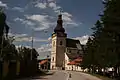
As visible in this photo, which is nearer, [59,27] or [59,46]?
[59,46]

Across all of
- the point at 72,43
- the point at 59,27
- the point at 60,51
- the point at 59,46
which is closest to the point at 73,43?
the point at 72,43

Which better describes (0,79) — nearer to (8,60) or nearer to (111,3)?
(8,60)

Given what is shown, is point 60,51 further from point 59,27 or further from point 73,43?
point 73,43

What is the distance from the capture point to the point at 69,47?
14962cm

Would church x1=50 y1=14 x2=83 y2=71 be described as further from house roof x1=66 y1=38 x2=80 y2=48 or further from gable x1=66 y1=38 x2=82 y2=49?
gable x1=66 y1=38 x2=82 y2=49

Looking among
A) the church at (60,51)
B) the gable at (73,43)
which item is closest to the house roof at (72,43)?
the gable at (73,43)

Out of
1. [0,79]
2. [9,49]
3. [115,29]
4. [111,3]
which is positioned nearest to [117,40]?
[115,29]

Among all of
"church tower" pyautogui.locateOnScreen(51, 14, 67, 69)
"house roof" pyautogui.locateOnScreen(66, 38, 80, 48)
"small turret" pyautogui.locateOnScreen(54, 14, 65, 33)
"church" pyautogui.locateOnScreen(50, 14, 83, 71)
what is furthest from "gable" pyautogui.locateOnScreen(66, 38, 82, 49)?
"small turret" pyautogui.locateOnScreen(54, 14, 65, 33)

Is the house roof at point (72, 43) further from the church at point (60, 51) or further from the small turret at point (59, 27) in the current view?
the small turret at point (59, 27)

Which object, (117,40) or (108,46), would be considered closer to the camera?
(117,40)

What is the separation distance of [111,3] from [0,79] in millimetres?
17341

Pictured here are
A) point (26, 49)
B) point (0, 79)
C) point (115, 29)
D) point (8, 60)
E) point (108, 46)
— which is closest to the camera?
point (0, 79)

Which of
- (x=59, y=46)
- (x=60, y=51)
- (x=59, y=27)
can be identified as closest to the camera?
(x=59, y=46)

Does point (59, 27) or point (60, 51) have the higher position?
point (59, 27)
